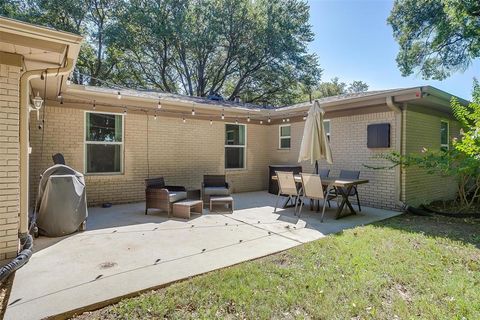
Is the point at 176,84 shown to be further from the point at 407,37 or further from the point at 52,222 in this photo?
the point at 52,222

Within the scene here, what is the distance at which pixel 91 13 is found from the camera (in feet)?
57.1

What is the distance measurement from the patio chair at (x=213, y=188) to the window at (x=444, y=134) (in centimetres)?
660

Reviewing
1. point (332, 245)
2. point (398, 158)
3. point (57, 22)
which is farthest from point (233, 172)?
point (57, 22)

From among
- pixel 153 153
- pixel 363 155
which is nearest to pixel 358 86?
pixel 363 155

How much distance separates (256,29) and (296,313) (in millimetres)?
19535

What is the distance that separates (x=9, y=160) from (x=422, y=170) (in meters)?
8.73

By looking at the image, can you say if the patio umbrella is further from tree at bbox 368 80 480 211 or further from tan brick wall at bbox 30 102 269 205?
tan brick wall at bbox 30 102 269 205

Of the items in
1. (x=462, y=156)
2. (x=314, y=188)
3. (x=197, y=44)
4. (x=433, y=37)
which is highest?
(x=197, y=44)

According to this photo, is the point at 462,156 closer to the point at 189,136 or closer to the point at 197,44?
the point at 189,136

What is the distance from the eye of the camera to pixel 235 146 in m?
9.95

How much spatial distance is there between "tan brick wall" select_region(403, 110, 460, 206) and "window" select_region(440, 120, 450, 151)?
23 centimetres

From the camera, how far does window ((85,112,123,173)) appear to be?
727 centimetres

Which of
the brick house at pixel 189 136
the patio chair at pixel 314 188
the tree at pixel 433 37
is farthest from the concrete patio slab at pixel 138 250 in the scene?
the tree at pixel 433 37

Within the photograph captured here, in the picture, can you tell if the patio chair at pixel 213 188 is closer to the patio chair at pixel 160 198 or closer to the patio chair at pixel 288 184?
the patio chair at pixel 160 198
